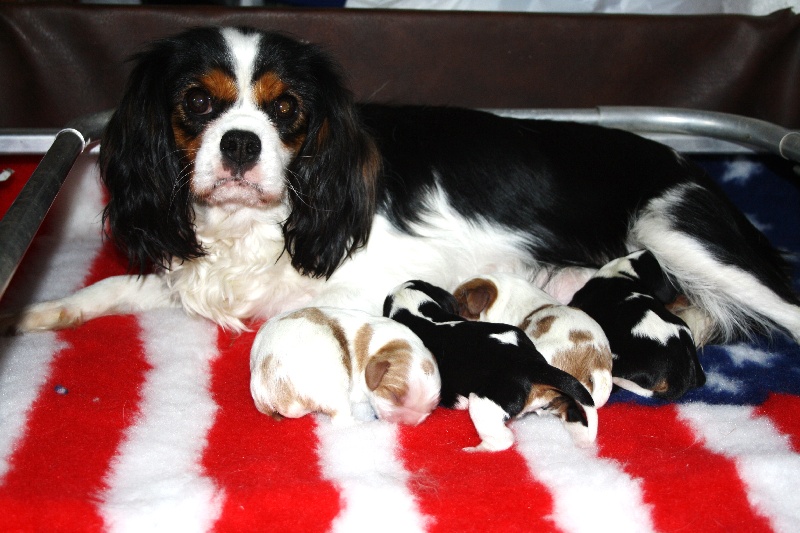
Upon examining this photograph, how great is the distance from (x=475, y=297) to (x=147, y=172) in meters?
0.92

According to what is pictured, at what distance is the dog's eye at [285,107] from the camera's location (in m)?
2.04

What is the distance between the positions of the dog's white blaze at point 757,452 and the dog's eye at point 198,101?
1.35 meters

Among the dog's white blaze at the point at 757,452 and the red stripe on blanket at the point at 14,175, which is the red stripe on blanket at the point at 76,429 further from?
the dog's white blaze at the point at 757,452

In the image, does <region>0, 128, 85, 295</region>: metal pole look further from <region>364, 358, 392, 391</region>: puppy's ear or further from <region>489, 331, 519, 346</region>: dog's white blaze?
<region>489, 331, 519, 346</region>: dog's white blaze

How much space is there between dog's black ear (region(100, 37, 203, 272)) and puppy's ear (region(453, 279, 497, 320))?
2.42ft

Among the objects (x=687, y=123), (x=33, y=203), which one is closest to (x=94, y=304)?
(x=33, y=203)

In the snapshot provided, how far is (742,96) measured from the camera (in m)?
3.20

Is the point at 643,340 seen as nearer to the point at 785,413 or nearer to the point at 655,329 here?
the point at 655,329

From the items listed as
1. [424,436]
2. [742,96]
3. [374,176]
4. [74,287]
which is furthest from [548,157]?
[74,287]

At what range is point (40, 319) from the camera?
7.28ft

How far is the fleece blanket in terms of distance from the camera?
1506 millimetres

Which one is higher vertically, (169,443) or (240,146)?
(240,146)

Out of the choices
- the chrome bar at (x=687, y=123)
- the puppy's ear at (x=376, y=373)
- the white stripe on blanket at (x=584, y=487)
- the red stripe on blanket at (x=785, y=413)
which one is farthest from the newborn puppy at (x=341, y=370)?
the chrome bar at (x=687, y=123)

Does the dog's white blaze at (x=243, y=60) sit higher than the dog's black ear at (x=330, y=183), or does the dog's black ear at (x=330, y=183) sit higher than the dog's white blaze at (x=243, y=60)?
the dog's white blaze at (x=243, y=60)
